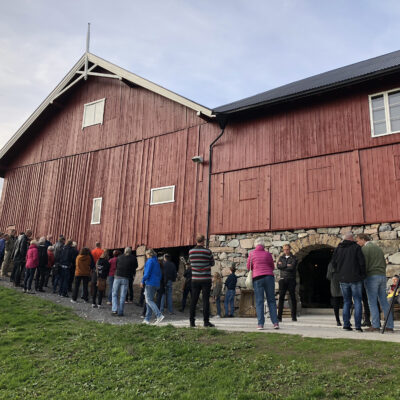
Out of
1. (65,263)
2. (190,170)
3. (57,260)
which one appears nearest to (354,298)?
(65,263)

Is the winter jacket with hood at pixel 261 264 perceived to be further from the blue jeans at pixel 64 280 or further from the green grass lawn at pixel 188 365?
the blue jeans at pixel 64 280

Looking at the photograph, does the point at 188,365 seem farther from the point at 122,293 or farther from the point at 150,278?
the point at 122,293

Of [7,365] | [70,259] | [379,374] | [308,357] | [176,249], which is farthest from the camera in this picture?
[176,249]

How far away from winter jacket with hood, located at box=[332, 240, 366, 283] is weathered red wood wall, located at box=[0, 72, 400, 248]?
171 inches

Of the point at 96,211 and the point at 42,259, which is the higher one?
the point at 96,211

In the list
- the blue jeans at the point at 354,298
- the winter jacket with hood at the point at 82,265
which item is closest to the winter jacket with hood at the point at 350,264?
the blue jeans at the point at 354,298

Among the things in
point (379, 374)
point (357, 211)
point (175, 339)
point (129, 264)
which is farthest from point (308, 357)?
point (357, 211)

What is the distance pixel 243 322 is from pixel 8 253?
29.4 feet

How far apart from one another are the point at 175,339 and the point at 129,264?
13.8ft

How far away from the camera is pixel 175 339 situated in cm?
746

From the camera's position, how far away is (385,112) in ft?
41.2

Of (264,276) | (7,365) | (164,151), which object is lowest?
(7,365)

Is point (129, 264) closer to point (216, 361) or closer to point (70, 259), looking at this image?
point (70, 259)

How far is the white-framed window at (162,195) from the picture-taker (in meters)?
16.5
